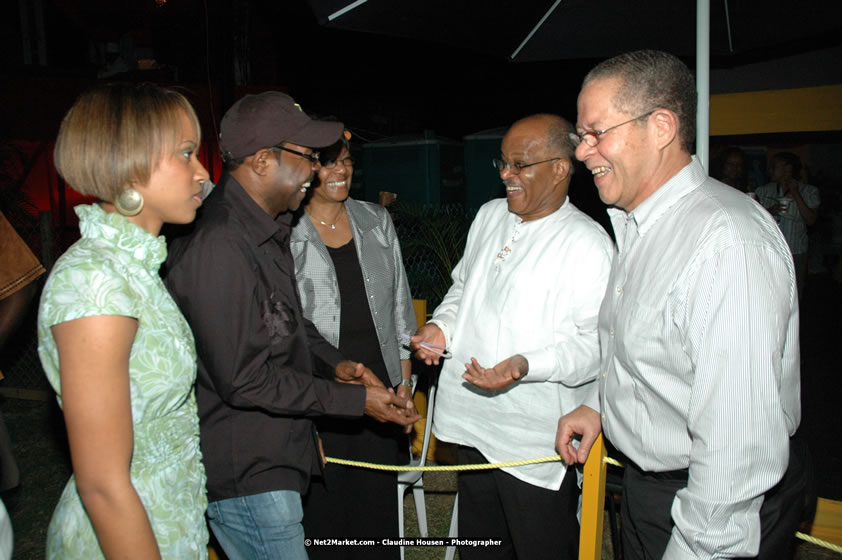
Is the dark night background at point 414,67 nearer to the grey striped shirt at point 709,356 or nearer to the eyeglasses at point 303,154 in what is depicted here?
the eyeglasses at point 303,154

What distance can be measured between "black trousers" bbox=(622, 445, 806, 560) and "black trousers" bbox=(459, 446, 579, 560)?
567mm

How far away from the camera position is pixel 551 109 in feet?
54.8

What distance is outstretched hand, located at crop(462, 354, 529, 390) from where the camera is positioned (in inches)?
97.0

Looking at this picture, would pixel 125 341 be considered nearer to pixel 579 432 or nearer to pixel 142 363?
pixel 142 363

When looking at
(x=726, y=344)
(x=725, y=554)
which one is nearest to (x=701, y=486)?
(x=725, y=554)

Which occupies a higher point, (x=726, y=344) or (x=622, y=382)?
(x=726, y=344)

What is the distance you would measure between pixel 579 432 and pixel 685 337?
2.79 ft

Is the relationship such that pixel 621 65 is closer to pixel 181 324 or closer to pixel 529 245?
pixel 529 245

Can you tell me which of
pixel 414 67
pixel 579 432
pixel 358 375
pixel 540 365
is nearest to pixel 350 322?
pixel 358 375

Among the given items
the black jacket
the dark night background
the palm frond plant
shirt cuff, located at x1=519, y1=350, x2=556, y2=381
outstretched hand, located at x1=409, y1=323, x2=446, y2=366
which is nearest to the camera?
the black jacket

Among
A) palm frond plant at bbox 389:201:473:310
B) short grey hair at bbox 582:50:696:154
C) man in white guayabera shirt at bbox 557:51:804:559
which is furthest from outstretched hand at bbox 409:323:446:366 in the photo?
palm frond plant at bbox 389:201:473:310

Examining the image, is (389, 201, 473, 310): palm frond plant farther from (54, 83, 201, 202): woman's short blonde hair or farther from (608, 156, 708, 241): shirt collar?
(54, 83, 201, 202): woman's short blonde hair

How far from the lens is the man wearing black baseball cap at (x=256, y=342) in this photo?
2027 mm

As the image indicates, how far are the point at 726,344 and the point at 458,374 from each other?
1.52 metres
